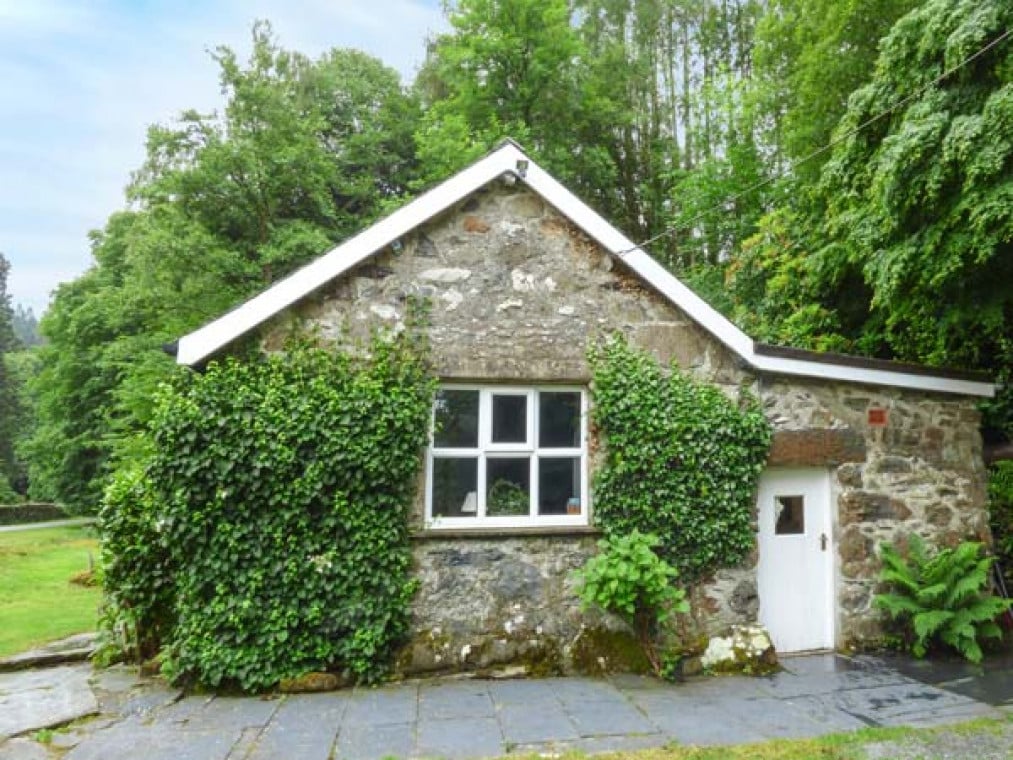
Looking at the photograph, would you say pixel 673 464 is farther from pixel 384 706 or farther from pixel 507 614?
pixel 384 706

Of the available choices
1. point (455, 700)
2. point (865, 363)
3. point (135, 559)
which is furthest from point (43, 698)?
point (865, 363)

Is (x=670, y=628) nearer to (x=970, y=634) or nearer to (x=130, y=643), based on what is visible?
(x=970, y=634)

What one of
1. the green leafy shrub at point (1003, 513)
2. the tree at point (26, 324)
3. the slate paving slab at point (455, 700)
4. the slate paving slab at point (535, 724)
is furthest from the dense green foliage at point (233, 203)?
the tree at point (26, 324)

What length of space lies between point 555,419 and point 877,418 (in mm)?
3861

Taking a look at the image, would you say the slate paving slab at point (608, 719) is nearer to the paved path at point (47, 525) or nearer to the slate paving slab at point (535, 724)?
the slate paving slab at point (535, 724)

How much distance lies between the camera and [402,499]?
605 cm

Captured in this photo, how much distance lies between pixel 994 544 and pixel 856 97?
623 cm

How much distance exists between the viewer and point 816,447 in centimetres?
691

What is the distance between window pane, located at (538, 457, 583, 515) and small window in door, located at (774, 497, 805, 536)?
7.77 feet

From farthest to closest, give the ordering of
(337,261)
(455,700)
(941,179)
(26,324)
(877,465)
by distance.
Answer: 1. (26,324)
2. (877,465)
3. (941,179)
4. (337,261)
5. (455,700)

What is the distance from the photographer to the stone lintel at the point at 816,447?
22.3ft

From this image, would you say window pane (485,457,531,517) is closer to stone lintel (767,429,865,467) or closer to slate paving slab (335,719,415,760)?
slate paving slab (335,719,415,760)

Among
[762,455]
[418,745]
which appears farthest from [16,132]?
[762,455]

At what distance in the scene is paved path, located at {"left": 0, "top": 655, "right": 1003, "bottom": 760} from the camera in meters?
4.55
